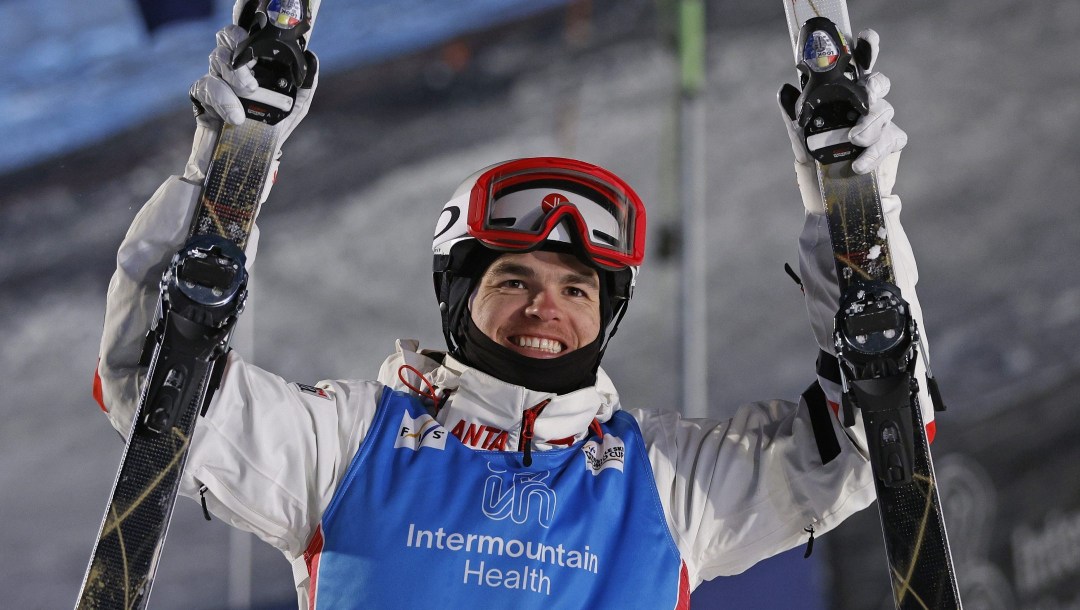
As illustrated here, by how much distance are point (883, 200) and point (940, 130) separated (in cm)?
412

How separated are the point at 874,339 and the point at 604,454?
641 millimetres

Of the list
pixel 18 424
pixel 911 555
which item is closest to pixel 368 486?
pixel 911 555

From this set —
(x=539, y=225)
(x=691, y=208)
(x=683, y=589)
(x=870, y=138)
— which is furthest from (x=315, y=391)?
(x=691, y=208)

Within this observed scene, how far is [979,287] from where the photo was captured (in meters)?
6.10

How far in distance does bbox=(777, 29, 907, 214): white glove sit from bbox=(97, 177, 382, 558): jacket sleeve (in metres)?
1.10

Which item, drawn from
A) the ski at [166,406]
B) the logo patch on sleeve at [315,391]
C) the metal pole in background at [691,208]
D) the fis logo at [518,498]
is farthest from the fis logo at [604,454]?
the metal pole in background at [691,208]

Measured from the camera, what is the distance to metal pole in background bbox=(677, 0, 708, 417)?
207 inches

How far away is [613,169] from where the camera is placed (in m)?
5.91

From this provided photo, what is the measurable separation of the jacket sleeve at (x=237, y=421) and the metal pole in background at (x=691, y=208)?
2826mm

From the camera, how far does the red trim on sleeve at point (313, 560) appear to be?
7.75 feet

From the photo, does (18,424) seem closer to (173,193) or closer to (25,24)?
(25,24)

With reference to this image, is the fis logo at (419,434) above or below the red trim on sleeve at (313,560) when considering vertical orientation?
above

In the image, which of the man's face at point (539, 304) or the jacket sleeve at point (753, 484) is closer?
the jacket sleeve at point (753, 484)

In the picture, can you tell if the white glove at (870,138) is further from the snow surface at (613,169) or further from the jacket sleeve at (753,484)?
the snow surface at (613,169)
